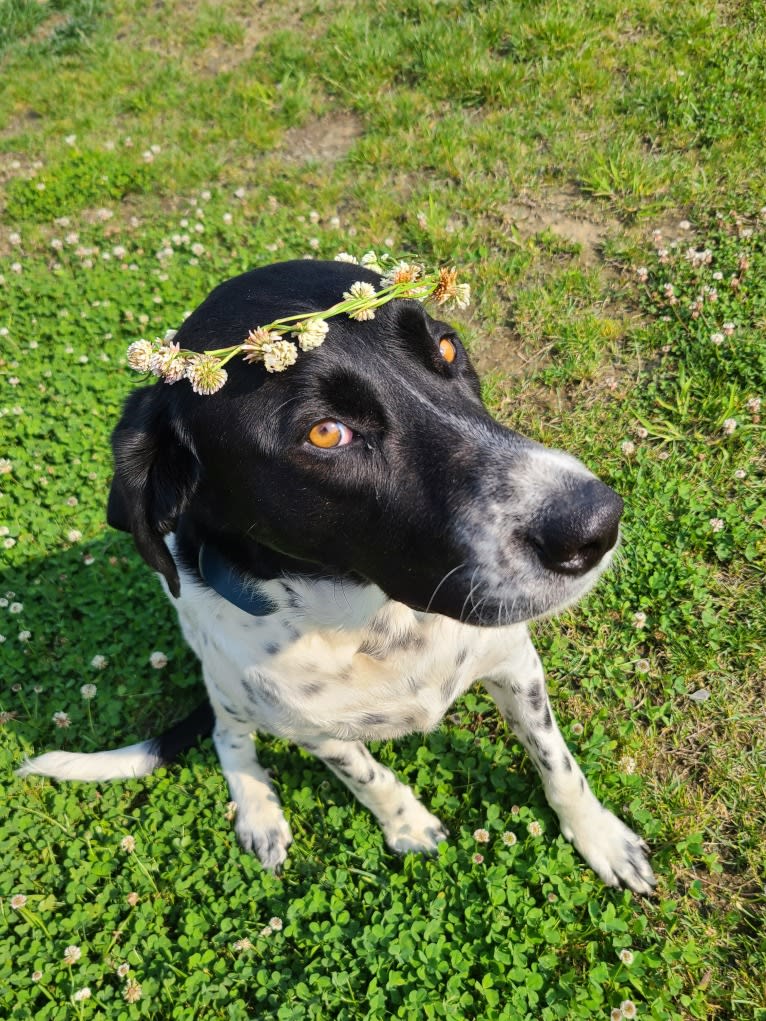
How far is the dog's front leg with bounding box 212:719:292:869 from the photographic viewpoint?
127 inches

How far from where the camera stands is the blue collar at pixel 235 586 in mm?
2389

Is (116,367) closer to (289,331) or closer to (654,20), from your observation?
(289,331)

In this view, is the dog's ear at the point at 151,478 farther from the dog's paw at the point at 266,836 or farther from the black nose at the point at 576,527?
the dog's paw at the point at 266,836

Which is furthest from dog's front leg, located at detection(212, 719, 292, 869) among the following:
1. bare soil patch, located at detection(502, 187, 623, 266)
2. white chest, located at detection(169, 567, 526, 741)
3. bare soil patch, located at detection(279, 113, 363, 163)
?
bare soil patch, located at detection(279, 113, 363, 163)

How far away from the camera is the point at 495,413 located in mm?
4355

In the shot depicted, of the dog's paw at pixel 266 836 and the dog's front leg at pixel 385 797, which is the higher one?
the dog's front leg at pixel 385 797

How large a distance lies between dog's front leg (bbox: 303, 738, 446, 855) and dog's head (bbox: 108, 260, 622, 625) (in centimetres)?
89

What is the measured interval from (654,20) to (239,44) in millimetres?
3519

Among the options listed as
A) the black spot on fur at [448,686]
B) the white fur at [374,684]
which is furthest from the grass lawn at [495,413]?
the black spot on fur at [448,686]

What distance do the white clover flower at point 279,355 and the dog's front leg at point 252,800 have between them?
180 cm

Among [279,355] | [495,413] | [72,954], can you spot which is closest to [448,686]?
[279,355]

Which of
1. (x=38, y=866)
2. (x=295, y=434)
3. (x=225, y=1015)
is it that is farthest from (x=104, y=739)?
(x=295, y=434)

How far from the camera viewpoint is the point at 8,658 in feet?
13.0

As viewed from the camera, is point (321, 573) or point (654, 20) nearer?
point (321, 573)
